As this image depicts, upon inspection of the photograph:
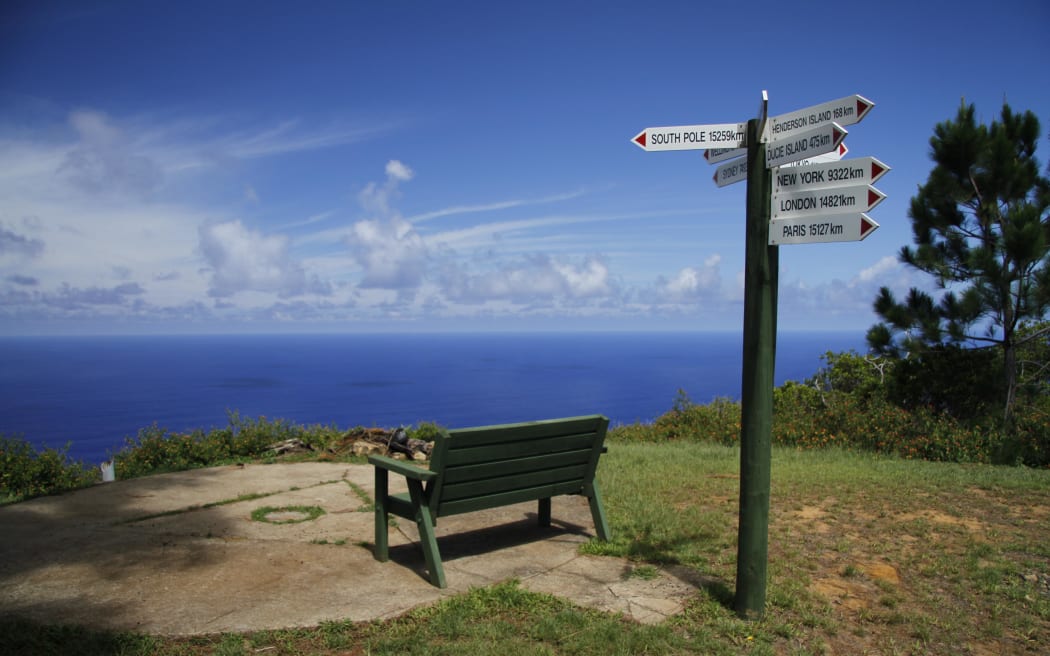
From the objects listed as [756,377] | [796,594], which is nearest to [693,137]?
[756,377]

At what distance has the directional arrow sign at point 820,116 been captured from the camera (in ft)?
11.0

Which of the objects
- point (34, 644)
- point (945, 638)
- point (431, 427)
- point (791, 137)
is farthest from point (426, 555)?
point (431, 427)

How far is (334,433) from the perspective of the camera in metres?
11.2

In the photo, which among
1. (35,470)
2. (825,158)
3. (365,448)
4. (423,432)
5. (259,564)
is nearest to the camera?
(825,158)

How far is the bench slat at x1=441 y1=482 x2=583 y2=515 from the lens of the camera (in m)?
4.55

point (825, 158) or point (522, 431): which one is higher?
point (825, 158)

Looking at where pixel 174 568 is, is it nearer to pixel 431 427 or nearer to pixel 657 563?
pixel 657 563

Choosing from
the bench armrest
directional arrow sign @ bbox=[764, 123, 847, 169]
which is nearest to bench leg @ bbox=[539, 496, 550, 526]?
the bench armrest

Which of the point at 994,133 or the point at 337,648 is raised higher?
the point at 994,133

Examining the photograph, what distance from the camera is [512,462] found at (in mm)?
4680

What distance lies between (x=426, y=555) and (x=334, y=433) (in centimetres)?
717

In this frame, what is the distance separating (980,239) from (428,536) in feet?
38.0

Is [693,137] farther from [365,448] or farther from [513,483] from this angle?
[365,448]

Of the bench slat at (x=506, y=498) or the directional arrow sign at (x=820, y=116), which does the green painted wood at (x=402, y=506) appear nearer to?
the bench slat at (x=506, y=498)
